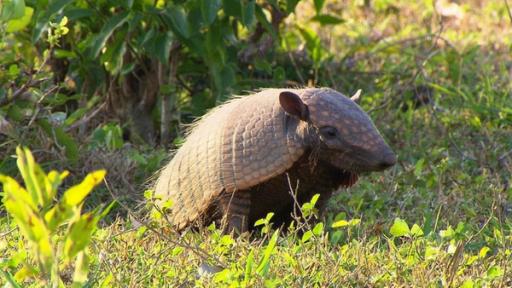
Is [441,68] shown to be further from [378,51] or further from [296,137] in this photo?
[296,137]

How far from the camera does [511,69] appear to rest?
7211mm

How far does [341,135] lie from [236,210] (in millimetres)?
533

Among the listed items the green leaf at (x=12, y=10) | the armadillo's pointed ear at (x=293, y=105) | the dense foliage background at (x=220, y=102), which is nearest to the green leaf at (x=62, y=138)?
the dense foliage background at (x=220, y=102)

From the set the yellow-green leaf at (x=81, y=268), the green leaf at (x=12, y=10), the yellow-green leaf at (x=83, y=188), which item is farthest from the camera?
the green leaf at (x=12, y=10)

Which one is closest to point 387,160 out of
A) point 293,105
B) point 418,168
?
point 293,105

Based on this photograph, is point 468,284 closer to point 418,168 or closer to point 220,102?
point 418,168

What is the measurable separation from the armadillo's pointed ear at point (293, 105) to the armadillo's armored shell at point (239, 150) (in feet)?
0.24

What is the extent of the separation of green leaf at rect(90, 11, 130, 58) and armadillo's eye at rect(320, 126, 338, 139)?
1.53 metres

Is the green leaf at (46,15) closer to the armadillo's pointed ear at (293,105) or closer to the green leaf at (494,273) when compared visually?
the armadillo's pointed ear at (293,105)

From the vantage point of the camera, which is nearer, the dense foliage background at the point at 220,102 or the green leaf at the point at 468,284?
the green leaf at the point at 468,284

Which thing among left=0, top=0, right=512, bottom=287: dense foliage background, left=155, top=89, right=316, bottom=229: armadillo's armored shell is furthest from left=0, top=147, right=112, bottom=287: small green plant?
left=155, top=89, right=316, bottom=229: armadillo's armored shell

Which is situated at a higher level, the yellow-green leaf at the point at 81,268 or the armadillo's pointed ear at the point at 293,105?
the yellow-green leaf at the point at 81,268

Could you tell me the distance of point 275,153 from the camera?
4152mm

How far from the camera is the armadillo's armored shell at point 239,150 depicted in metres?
4.16
